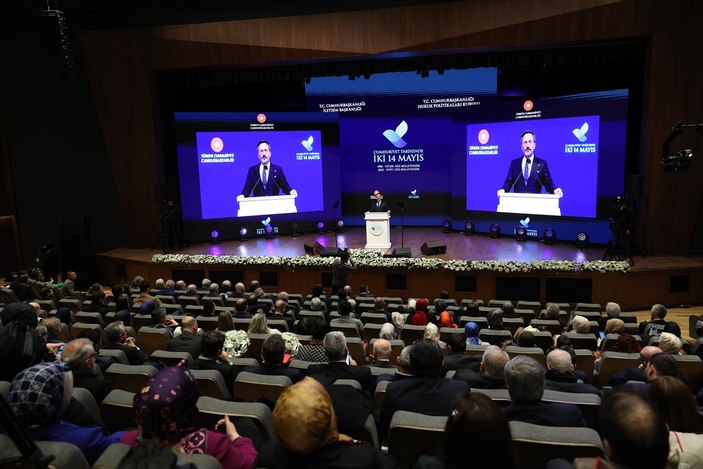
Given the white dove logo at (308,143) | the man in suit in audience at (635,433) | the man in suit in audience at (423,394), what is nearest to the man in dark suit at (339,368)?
the man in suit in audience at (423,394)

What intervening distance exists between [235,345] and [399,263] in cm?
587

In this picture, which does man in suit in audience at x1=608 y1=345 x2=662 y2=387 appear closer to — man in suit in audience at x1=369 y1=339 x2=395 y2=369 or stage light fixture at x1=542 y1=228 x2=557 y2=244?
man in suit in audience at x1=369 y1=339 x2=395 y2=369

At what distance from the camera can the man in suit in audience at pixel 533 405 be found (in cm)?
264

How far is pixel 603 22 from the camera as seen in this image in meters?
10.3

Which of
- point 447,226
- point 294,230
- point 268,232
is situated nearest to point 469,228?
point 447,226

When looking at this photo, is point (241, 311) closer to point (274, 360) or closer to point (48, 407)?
point (274, 360)

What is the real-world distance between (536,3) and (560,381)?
9259 mm

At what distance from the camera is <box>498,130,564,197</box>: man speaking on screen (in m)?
13.3

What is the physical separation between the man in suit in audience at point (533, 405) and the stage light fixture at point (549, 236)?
11.2 m

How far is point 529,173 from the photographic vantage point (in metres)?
13.6

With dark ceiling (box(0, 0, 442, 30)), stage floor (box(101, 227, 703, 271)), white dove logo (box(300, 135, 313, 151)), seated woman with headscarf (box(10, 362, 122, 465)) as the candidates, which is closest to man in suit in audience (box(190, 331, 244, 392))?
seated woman with headscarf (box(10, 362, 122, 465))

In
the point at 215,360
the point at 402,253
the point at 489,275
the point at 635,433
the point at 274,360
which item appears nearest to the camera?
the point at 635,433

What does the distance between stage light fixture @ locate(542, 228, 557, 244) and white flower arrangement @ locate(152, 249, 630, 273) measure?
10.8ft

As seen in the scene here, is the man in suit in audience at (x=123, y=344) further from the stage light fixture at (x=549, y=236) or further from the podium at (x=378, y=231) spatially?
the stage light fixture at (x=549, y=236)
